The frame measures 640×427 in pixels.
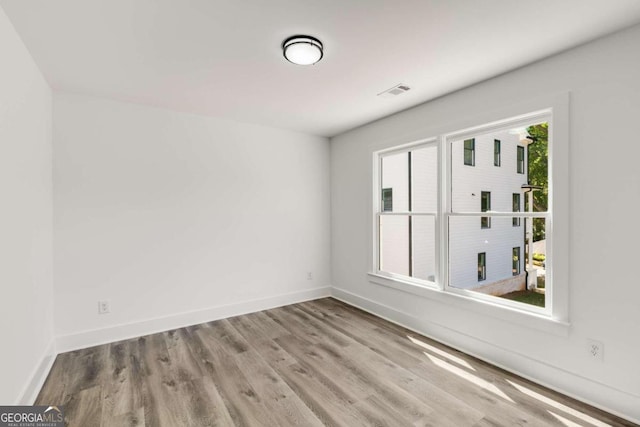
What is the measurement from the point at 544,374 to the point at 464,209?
59.8 inches

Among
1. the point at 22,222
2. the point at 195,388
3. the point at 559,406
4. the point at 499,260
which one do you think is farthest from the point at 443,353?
the point at 22,222

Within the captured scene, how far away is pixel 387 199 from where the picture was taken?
404 centimetres

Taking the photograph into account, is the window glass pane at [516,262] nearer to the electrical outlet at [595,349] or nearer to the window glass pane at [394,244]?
the electrical outlet at [595,349]

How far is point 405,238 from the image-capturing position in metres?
3.77

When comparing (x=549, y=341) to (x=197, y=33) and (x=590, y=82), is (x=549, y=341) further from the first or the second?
(x=197, y=33)

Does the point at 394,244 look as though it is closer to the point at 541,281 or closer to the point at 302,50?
the point at 541,281

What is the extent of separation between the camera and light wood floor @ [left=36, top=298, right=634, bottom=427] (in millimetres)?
1979

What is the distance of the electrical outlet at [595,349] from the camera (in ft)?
6.70

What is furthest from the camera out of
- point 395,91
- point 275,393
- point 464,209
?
point 464,209

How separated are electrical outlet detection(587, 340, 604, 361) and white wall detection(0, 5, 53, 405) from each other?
148 inches

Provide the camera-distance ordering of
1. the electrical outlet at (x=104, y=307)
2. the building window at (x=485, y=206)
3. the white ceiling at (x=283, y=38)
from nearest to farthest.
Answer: the white ceiling at (x=283, y=38), the building window at (x=485, y=206), the electrical outlet at (x=104, y=307)

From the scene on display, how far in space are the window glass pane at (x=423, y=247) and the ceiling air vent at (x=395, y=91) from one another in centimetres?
140

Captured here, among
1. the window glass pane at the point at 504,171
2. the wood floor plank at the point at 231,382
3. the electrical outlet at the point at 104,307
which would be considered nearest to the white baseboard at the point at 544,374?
the window glass pane at the point at 504,171

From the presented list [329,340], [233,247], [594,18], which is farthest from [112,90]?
[594,18]
